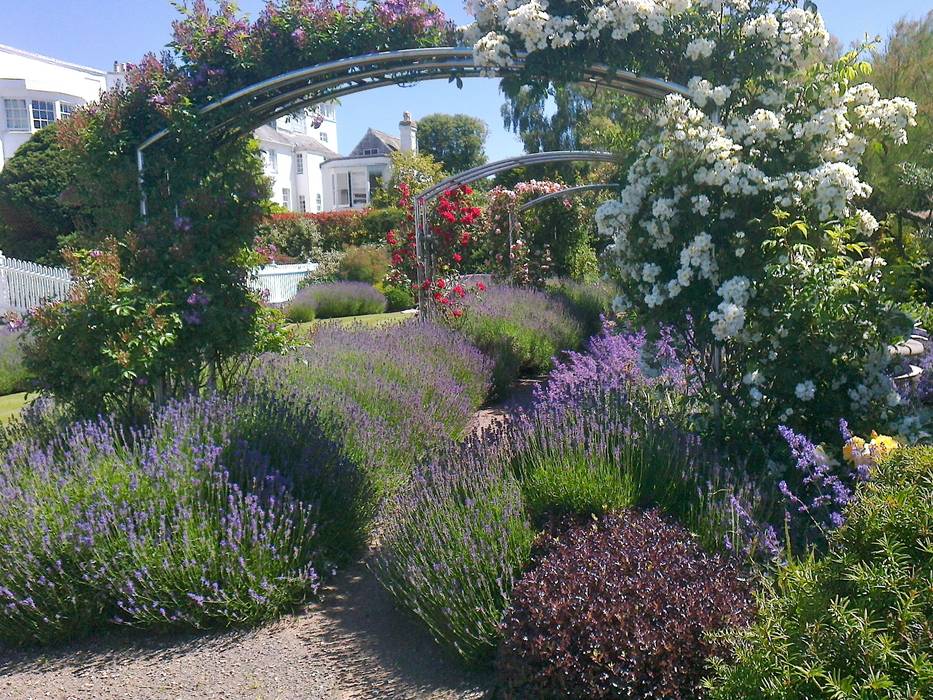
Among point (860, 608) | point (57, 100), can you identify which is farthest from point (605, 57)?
point (57, 100)

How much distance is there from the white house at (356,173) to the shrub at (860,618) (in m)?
47.9

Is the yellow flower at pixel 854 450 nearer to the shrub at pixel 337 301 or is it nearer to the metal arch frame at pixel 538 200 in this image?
the metal arch frame at pixel 538 200

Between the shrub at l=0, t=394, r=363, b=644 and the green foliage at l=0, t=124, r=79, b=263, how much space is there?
50.6 ft

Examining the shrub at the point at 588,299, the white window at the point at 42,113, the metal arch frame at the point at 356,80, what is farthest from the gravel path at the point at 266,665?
the white window at the point at 42,113

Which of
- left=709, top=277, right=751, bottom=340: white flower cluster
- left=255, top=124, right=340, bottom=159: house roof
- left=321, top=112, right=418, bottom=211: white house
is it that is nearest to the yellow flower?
left=709, top=277, right=751, bottom=340: white flower cluster

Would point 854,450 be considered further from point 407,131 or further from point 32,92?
point 407,131

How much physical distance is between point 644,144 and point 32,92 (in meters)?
31.3

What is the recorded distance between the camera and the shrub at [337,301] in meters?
16.6

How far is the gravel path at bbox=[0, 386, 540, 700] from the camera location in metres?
3.22

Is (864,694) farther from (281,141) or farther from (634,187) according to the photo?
(281,141)

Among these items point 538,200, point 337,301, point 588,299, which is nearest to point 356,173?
point 337,301

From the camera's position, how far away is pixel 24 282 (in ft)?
53.8

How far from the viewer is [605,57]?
197 inches

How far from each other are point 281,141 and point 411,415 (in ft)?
136
